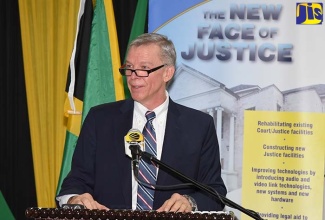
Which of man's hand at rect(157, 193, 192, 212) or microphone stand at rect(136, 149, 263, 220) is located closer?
microphone stand at rect(136, 149, 263, 220)

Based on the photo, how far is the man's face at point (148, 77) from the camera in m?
3.23

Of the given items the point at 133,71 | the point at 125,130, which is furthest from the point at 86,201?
the point at 133,71

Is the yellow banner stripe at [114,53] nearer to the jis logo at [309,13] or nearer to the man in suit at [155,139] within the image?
the man in suit at [155,139]

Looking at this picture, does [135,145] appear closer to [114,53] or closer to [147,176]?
[147,176]

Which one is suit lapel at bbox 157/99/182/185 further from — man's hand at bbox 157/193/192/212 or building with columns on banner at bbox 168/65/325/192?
building with columns on banner at bbox 168/65/325/192

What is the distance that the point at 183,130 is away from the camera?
342cm

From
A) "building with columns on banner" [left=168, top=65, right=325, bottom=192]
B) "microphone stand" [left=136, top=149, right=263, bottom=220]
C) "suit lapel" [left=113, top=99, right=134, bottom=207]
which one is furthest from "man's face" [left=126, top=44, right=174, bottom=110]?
"building with columns on banner" [left=168, top=65, right=325, bottom=192]

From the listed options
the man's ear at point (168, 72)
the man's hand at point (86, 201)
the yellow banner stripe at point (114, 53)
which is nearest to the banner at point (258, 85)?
the yellow banner stripe at point (114, 53)

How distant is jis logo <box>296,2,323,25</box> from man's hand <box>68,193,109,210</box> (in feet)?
6.53

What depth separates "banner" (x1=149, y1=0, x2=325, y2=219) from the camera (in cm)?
414

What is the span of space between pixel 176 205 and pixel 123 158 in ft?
1.67

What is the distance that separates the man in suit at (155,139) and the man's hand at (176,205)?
129mm

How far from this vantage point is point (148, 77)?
327 cm

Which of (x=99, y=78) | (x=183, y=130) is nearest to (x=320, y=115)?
(x=183, y=130)
